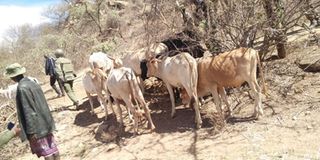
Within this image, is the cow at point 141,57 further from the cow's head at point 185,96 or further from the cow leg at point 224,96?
the cow leg at point 224,96

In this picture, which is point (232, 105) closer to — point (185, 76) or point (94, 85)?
point (185, 76)

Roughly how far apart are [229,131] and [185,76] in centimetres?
140

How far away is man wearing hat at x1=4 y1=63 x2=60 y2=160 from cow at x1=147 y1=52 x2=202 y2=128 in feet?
9.13

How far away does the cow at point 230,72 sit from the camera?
26.0 feet

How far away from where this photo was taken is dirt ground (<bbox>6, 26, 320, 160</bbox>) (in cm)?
691

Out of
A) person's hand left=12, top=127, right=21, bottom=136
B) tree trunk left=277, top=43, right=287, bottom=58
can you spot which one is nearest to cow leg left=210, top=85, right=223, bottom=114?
tree trunk left=277, top=43, right=287, bottom=58

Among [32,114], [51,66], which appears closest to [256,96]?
[32,114]

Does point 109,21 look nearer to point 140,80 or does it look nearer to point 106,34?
point 106,34

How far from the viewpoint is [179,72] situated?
28.7 feet

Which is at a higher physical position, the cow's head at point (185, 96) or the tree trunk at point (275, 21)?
the tree trunk at point (275, 21)

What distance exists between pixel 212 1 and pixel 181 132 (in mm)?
2724

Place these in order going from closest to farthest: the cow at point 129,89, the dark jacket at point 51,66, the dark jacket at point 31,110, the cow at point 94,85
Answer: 1. the dark jacket at point 31,110
2. the cow at point 129,89
3. the cow at point 94,85
4. the dark jacket at point 51,66

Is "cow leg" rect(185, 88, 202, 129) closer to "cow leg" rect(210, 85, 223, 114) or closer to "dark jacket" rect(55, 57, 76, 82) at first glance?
"cow leg" rect(210, 85, 223, 114)

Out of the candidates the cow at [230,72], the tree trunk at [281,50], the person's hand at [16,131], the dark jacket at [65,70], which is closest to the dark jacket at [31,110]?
the person's hand at [16,131]
